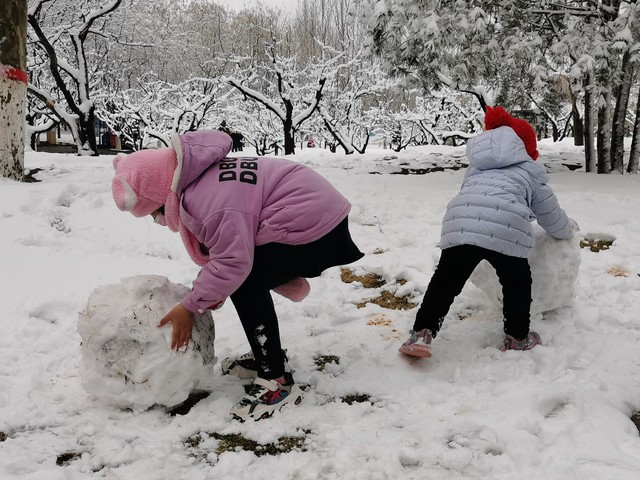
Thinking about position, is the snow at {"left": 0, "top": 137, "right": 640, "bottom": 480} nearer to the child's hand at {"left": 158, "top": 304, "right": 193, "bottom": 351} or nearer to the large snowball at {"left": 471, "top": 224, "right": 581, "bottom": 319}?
the large snowball at {"left": 471, "top": 224, "right": 581, "bottom": 319}

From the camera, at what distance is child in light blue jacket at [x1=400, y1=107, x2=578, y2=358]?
247 centimetres

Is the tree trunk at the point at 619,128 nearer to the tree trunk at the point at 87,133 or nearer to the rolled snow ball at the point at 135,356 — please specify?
the rolled snow ball at the point at 135,356

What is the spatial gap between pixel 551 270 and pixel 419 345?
85 cm

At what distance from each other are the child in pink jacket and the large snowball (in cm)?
112

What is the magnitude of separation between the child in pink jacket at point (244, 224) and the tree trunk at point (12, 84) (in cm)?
461

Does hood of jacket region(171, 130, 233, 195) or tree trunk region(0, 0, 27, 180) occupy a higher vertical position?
tree trunk region(0, 0, 27, 180)

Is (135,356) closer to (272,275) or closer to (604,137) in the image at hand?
(272,275)

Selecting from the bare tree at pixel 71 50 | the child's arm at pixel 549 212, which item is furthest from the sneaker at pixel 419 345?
the bare tree at pixel 71 50

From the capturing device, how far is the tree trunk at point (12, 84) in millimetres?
5703

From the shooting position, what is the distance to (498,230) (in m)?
2.45

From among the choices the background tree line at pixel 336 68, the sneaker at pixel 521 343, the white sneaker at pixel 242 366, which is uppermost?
the background tree line at pixel 336 68

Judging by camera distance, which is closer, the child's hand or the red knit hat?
the child's hand

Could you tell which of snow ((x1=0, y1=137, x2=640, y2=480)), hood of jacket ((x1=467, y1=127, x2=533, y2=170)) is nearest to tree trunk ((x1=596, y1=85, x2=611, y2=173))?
snow ((x1=0, y1=137, x2=640, y2=480))

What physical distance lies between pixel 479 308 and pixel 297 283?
4.36ft
